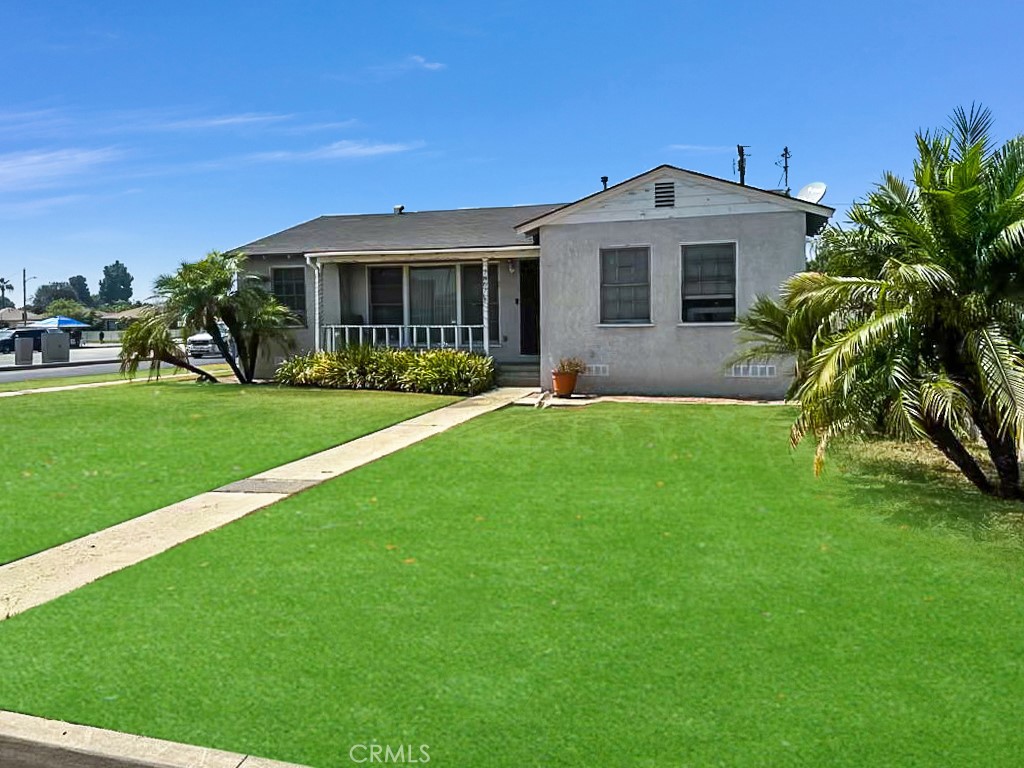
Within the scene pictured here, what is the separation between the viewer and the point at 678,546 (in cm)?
621

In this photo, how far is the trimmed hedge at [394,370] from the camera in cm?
1750

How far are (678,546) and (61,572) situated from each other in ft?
14.6

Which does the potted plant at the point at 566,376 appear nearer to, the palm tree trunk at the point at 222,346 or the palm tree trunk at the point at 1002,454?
the palm tree trunk at the point at 222,346

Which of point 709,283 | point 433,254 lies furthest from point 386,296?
point 709,283

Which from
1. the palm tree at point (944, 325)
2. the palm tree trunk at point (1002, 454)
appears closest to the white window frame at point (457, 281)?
the palm tree at point (944, 325)

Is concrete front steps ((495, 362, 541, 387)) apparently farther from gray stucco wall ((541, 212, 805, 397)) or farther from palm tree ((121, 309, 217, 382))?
palm tree ((121, 309, 217, 382))

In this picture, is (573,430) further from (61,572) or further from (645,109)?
(645,109)

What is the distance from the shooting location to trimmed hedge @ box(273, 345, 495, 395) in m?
17.5

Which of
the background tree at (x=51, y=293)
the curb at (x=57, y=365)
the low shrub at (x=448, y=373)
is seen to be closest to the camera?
the low shrub at (x=448, y=373)

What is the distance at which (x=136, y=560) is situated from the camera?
19.5 feet

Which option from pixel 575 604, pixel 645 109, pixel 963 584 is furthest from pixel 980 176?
pixel 645 109

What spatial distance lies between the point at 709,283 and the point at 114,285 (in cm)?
18637

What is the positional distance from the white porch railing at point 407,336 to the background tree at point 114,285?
17197 centimetres

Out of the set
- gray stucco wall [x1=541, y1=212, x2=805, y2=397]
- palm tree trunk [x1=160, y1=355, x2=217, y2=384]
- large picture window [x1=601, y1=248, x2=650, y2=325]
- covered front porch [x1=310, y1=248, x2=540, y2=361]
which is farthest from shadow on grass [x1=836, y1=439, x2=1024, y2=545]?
palm tree trunk [x1=160, y1=355, x2=217, y2=384]
